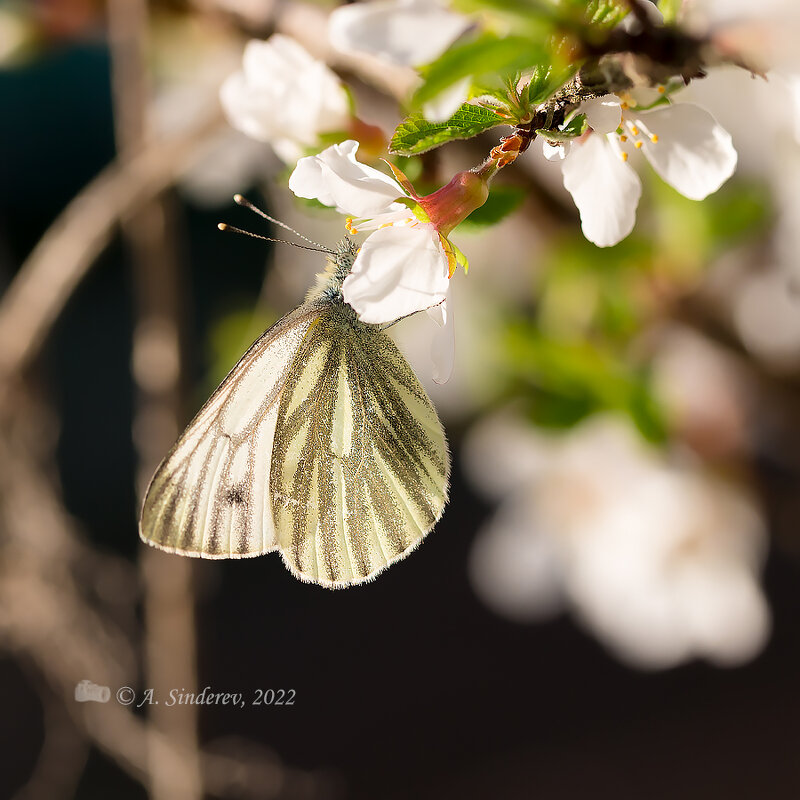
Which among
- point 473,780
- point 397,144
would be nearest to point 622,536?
point 397,144

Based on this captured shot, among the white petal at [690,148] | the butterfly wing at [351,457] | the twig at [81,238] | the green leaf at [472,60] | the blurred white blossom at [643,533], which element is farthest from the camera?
the blurred white blossom at [643,533]

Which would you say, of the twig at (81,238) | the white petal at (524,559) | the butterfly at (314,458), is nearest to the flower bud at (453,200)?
the butterfly at (314,458)

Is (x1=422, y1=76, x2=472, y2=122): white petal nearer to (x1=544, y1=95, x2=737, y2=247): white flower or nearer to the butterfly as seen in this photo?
(x1=544, y1=95, x2=737, y2=247): white flower

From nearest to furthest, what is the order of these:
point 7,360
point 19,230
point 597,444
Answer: point 7,360
point 597,444
point 19,230

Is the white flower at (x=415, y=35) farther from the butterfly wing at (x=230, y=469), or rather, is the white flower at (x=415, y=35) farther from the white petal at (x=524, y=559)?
the white petal at (x=524, y=559)

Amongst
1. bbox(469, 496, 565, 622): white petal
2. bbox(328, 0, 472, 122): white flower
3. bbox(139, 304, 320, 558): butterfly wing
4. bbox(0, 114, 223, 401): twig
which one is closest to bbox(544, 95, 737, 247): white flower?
bbox(328, 0, 472, 122): white flower

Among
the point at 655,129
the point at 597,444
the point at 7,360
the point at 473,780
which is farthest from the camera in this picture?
the point at 473,780

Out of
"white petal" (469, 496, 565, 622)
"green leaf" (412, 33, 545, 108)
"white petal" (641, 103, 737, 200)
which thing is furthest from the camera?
"white petal" (469, 496, 565, 622)

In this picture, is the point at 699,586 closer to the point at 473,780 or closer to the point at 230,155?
the point at 230,155
